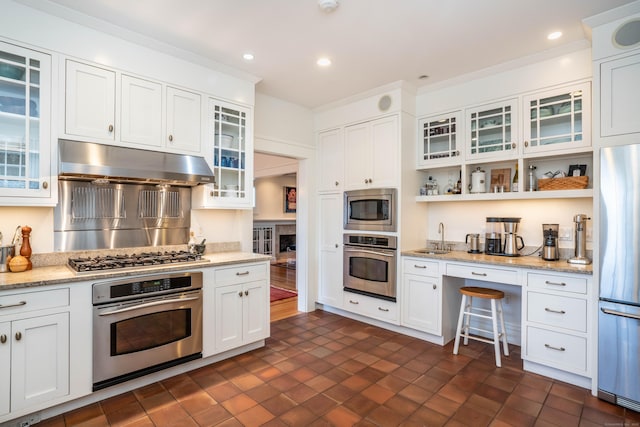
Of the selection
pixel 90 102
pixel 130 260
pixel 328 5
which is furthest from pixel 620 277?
pixel 90 102

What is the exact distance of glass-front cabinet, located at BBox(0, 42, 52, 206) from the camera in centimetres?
223

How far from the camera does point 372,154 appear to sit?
3.94m

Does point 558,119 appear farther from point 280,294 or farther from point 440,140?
point 280,294

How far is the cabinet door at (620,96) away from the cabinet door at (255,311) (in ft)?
10.2

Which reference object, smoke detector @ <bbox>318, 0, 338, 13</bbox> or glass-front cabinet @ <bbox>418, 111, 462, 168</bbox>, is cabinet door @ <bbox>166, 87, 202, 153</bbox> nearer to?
smoke detector @ <bbox>318, 0, 338, 13</bbox>

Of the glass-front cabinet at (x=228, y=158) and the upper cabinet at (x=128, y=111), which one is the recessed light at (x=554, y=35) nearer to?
the glass-front cabinet at (x=228, y=158)

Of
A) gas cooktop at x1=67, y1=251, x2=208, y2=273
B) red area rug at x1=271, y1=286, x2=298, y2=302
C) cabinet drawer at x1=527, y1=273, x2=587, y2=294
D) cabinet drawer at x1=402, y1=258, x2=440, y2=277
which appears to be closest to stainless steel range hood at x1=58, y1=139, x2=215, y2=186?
gas cooktop at x1=67, y1=251, x2=208, y2=273

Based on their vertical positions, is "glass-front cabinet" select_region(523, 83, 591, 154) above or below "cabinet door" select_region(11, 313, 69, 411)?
above

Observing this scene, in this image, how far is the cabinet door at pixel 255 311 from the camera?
3.10 meters

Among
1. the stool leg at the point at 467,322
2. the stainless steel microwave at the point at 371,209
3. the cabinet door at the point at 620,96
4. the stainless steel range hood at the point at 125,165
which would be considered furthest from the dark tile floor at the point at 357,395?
the cabinet door at the point at 620,96

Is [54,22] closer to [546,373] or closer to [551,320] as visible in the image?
[551,320]

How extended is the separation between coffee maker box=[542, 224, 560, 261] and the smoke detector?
270 centimetres

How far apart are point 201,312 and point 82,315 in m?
0.85

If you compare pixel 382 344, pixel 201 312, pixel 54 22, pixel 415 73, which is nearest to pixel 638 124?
pixel 415 73
